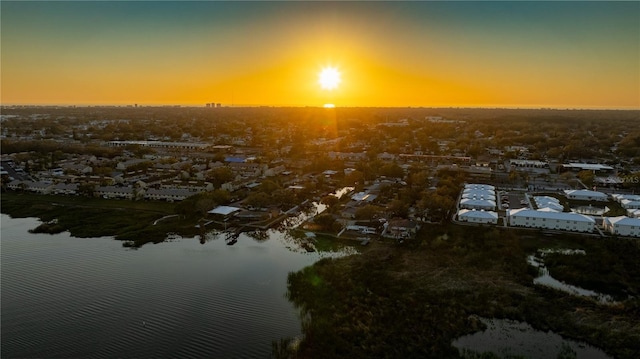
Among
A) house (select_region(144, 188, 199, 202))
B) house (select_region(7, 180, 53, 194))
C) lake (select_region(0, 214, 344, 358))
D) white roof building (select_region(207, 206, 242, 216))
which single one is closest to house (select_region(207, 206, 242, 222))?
white roof building (select_region(207, 206, 242, 216))

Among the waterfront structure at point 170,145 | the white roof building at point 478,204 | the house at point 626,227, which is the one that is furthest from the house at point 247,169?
the house at point 626,227

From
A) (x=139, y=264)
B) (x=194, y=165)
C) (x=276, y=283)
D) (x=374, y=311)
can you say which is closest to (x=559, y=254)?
(x=374, y=311)

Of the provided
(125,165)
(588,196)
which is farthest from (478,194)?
(125,165)

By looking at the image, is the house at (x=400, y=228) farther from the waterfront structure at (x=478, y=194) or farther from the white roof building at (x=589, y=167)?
the white roof building at (x=589, y=167)

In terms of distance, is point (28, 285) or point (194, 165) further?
point (194, 165)

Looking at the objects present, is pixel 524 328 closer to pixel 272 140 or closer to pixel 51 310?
pixel 51 310

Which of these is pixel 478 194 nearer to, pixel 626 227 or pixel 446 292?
pixel 626 227

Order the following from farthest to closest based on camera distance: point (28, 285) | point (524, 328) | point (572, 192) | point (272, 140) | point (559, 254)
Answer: point (272, 140)
point (572, 192)
point (559, 254)
point (28, 285)
point (524, 328)
